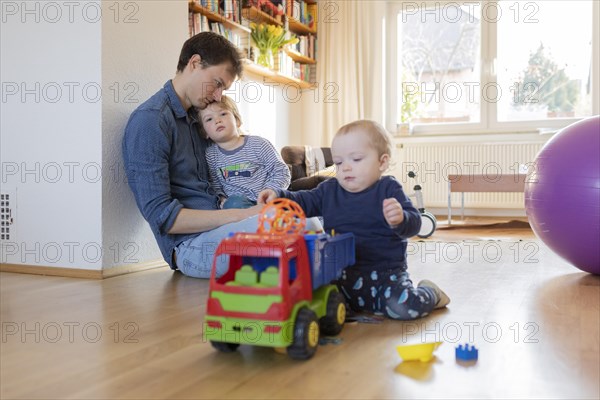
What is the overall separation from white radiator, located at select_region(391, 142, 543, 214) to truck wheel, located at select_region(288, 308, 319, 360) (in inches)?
194

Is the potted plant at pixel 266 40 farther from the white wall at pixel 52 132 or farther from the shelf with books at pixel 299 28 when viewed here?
the white wall at pixel 52 132

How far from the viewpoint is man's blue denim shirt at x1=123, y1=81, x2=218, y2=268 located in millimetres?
2221

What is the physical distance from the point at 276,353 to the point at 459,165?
516 centimetres

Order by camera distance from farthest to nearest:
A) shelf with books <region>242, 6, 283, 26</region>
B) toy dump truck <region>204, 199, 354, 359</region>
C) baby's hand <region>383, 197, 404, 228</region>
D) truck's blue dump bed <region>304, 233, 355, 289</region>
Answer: shelf with books <region>242, 6, 283, 26</region> → baby's hand <region>383, 197, 404, 228</region> → truck's blue dump bed <region>304, 233, 355, 289</region> → toy dump truck <region>204, 199, 354, 359</region>

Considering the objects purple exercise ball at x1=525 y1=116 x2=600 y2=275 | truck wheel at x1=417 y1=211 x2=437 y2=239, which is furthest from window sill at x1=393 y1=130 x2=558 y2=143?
purple exercise ball at x1=525 y1=116 x2=600 y2=275

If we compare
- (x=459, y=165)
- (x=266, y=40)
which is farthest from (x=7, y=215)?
(x=459, y=165)

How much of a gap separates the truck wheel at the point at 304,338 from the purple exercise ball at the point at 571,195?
4.51 ft

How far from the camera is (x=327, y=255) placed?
149 cm

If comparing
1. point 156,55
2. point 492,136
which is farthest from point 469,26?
point 156,55

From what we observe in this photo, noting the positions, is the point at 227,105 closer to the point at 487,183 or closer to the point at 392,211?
the point at 392,211

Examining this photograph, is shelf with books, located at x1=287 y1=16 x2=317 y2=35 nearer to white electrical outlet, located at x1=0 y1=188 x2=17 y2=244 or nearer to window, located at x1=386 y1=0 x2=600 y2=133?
window, located at x1=386 y1=0 x2=600 y2=133

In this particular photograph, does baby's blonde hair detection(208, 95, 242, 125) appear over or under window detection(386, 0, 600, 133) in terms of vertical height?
under

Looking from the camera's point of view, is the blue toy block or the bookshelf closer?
the blue toy block

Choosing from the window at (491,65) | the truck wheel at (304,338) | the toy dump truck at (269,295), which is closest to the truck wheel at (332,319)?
the toy dump truck at (269,295)
